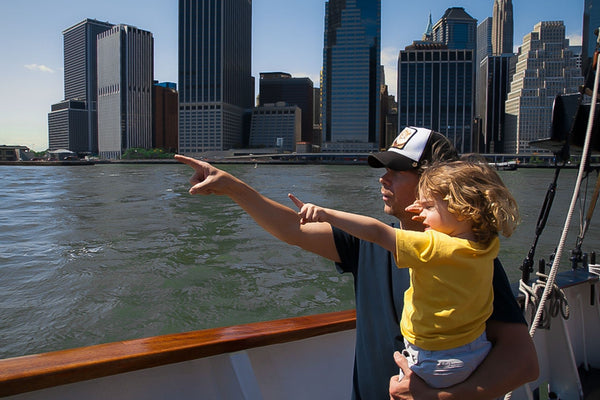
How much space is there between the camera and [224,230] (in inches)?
445

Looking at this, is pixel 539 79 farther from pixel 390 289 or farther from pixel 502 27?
pixel 502 27

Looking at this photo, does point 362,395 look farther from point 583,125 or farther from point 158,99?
point 158,99

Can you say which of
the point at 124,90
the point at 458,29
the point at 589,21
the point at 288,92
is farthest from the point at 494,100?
the point at 589,21

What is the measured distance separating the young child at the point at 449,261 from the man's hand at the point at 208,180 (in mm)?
419

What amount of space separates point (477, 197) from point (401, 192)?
35 cm

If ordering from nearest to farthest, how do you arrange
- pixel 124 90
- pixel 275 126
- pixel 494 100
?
1. pixel 275 126
2. pixel 494 100
3. pixel 124 90

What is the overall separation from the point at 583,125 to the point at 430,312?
1766 millimetres

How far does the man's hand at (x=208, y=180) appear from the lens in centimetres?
144

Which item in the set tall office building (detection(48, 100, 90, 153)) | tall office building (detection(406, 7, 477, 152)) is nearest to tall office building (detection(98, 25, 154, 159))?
tall office building (detection(48, 100, 90, 153))

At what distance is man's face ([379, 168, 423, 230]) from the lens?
1.48 m

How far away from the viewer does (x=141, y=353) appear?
1371 mm

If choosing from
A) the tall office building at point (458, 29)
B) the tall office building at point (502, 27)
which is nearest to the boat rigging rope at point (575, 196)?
the tall office building at point (458, 29)

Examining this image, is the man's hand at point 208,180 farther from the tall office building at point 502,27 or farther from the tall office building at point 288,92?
the tall office building at point 502,27

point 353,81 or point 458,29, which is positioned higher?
→ point 458,29
